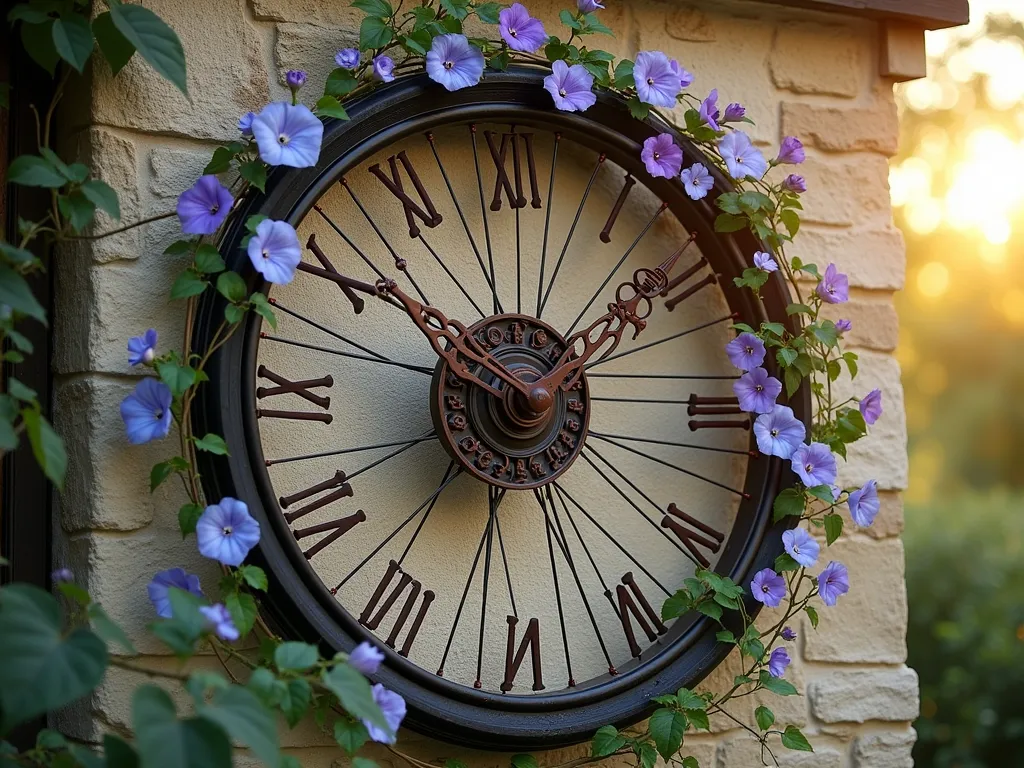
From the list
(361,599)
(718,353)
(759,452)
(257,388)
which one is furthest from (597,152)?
(361,599)

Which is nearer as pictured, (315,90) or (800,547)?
(315,90)

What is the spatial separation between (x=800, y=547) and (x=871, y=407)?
308mm

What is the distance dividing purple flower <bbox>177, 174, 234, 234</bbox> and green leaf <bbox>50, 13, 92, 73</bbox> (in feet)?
0.72

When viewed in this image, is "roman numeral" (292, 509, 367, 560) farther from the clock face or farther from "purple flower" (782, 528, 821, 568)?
"purple flower" (782, 528, 821, 568)

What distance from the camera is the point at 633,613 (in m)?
1.99

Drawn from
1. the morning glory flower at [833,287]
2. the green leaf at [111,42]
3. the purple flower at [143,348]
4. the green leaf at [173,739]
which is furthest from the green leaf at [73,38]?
the morning glory flower at [833,287]

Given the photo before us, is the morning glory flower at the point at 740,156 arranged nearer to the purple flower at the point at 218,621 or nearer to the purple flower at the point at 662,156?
the purple flower at the point at 662,156

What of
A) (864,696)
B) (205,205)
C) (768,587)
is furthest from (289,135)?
(864,696)

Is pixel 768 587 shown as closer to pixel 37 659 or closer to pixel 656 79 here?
pixel 656 79

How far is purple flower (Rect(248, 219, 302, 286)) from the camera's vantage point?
Answer: 5.23ft

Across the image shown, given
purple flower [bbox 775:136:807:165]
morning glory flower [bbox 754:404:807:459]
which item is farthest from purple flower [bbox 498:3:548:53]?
morning glory flower [bbox 754:404:807:459]

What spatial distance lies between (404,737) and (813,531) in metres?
0.88

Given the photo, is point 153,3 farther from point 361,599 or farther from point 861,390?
point 861,390

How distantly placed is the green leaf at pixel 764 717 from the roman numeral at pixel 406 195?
1019 mm
